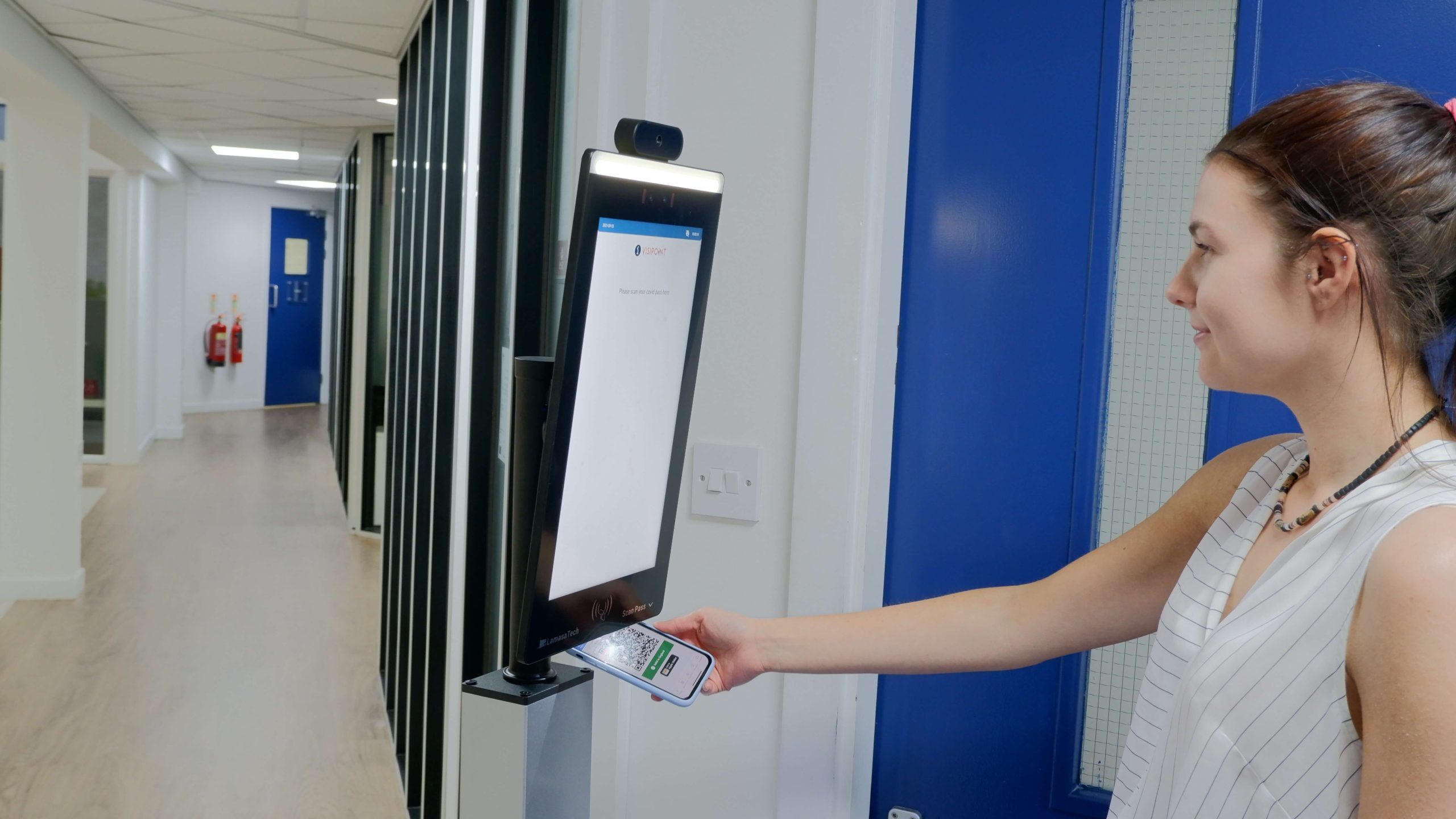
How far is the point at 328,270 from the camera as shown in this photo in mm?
13812

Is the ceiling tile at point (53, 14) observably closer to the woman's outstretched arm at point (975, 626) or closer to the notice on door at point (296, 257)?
the woman's outstretched arm at point (975, 626)

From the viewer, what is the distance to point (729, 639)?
135 centimetres

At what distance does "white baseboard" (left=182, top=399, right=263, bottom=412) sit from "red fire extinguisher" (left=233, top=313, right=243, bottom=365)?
1.74 feet

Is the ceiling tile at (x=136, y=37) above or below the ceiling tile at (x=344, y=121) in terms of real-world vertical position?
below

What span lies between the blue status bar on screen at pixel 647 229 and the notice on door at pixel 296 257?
45.0ft

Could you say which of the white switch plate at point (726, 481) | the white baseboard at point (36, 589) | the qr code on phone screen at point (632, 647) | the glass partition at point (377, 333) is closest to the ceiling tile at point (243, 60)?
the glass partition at point (377, 333)

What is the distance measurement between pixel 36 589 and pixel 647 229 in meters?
5.81

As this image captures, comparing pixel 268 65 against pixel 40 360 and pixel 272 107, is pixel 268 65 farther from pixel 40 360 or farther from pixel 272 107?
pixel 40 360

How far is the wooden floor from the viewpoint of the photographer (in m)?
3.58

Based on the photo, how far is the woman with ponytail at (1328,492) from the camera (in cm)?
81

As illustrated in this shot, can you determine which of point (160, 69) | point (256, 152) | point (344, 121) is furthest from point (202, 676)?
point (256, 152)

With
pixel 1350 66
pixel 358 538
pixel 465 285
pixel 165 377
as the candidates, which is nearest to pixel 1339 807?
pixel 1350 66

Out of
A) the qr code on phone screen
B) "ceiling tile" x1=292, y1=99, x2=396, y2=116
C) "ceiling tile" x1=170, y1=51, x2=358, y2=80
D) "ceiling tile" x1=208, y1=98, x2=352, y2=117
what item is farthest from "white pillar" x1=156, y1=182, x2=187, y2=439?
the qr code on phone screen

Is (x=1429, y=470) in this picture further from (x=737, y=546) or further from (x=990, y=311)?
(x=737, y=546)
